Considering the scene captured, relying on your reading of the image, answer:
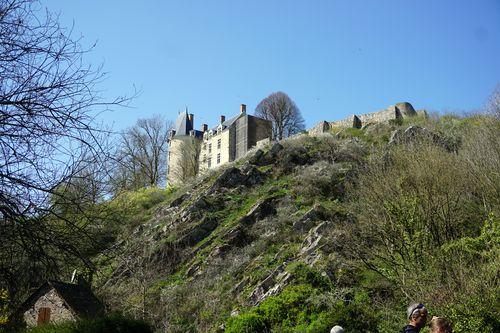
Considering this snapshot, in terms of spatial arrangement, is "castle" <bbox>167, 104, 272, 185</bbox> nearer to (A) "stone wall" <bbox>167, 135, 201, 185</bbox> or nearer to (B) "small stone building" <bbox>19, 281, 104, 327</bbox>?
(A) "stone wall" <bbox>167, 135, 201, 185</bbox>

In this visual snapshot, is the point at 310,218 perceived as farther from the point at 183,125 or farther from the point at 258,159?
the point at 183,125

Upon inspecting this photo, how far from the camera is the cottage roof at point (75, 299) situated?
1309 cm

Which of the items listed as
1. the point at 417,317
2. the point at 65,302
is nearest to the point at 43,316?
the point at 65,302

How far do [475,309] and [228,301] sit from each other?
8.42 metres

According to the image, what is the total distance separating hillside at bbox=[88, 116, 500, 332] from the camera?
11.1m

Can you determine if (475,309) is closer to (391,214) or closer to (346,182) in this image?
(391,214)

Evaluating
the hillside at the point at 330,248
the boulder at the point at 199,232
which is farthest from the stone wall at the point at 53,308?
the boulder at the point at 199,232

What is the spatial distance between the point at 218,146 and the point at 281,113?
750cm

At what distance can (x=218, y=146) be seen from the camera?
1989 inches

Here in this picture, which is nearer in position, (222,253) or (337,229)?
(337,229)

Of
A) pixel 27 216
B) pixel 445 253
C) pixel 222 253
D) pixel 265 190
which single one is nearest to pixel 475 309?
pixel 445 253

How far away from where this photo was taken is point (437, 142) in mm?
21172

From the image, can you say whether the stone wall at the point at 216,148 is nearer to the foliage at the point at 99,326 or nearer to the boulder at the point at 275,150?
the boulder at the point at 275,150

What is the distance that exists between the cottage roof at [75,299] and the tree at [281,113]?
35.3 metres
